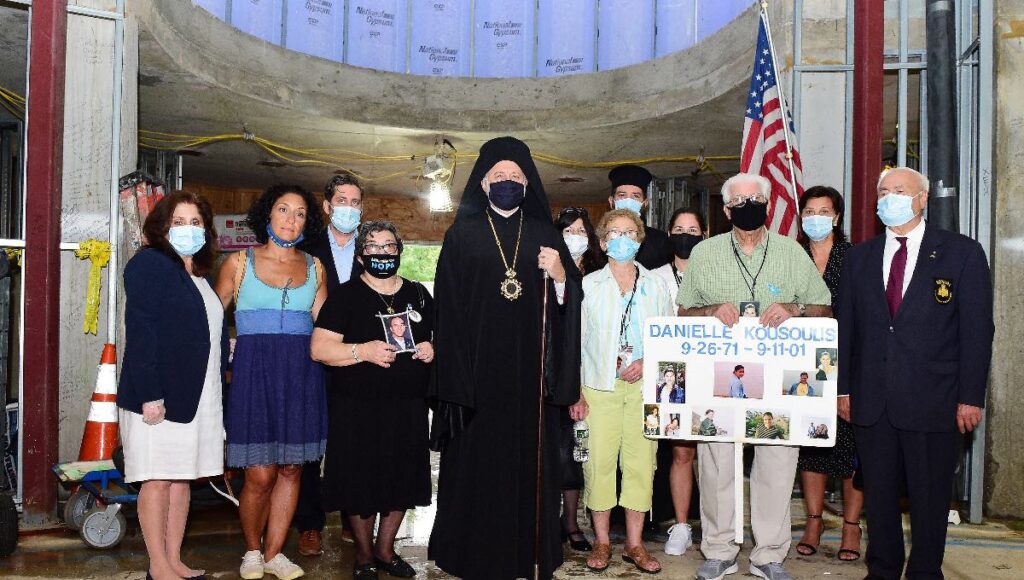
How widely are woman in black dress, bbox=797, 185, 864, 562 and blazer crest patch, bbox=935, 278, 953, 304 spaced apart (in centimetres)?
79

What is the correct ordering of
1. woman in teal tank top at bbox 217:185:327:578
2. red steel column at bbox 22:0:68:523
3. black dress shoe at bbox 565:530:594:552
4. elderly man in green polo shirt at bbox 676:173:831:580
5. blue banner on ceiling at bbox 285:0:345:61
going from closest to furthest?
woman in teal tank top at bbox 217:185:327:578, elderly man in green polo shirt at bbox 676:173:831:580, black dress shoe at bbox 565:530:594:552, red steel column at bbox 22:0:68:523, blue banner on ceiling at bbox 285:0:345:61

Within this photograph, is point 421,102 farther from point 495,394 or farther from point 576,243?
point 495,394

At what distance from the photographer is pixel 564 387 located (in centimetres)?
382

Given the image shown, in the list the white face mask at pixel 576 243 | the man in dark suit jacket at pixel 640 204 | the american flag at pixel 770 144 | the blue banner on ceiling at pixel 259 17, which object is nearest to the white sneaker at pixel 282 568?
the white face mask at pixel 576 243

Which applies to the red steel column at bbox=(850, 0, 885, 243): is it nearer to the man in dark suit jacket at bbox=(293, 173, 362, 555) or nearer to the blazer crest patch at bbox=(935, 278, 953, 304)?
the blazer crest patch at bbox=(935, 278, 953, 304)

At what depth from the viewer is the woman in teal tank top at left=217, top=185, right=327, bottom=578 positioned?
3953 millimetres

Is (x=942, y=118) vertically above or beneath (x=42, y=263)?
above

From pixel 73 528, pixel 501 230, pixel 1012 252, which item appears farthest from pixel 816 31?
pixel 73 528

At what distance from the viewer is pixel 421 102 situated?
10.1 m

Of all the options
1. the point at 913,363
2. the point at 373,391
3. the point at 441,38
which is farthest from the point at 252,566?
the point at 441,38

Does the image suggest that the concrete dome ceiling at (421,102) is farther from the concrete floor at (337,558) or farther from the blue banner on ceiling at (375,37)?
the concrete floor at (337,558)

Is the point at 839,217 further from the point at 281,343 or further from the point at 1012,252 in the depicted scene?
the point at 281,343

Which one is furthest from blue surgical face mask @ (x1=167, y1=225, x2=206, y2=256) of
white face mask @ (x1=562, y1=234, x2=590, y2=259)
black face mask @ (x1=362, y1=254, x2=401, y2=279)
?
white face mask @ (x1=562, y1=234, x2=590, y2=259)

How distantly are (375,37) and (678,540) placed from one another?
8.18m
